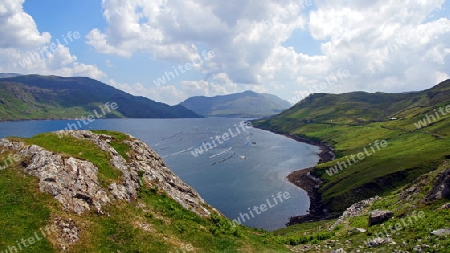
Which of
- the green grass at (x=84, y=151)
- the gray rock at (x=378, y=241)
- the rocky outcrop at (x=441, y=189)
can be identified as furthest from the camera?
the rocky outcrop at (x=441, y=189)

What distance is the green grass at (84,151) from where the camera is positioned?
38.3m

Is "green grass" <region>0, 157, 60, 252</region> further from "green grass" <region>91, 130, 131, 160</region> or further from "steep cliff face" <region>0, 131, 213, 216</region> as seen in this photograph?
"green grass" <region>91, 130, 131, 160</region>

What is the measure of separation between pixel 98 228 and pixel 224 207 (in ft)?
275

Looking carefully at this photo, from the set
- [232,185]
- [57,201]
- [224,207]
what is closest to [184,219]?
[57,201]

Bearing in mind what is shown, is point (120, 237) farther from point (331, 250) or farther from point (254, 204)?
point (254, 204)

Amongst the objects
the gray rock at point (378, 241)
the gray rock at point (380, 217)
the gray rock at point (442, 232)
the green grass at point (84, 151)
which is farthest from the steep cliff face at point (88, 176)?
the gray rock at point (442, 232)

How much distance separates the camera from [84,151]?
135 feet

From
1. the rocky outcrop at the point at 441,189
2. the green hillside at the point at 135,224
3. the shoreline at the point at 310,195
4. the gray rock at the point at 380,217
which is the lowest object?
the shoreline at the point at 310,195

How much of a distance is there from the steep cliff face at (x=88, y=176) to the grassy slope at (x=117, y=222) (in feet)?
3.08

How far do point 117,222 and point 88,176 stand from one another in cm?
716

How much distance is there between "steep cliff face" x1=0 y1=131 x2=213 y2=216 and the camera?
3334cm

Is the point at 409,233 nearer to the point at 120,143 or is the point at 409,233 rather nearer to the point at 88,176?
the point at 88,176

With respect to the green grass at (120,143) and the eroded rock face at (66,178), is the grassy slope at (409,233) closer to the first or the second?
the eroded rock face at (66,178)

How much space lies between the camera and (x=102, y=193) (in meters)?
35.5
